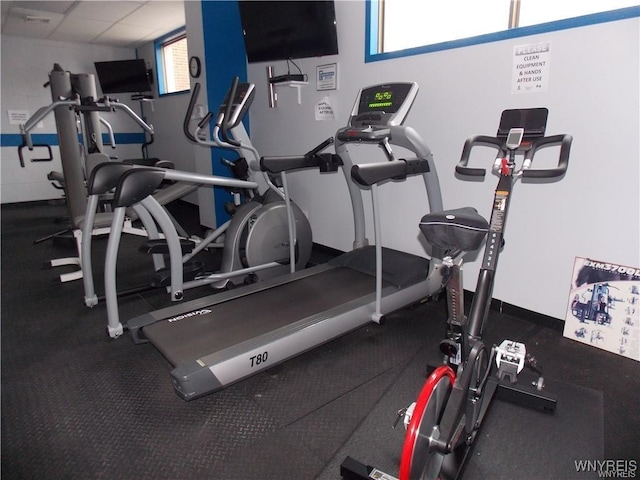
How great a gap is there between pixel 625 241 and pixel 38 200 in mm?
8522

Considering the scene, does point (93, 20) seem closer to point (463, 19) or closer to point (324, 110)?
point (324, 110)

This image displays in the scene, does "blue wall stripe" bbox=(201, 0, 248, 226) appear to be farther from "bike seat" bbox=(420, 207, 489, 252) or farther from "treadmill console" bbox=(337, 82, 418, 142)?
"bike seat" bbox=(420, 207, 489, 252)

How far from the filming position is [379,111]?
7.82 feet

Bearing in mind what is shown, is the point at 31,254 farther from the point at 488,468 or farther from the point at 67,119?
the point at 488,468

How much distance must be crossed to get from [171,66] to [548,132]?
6.66 m

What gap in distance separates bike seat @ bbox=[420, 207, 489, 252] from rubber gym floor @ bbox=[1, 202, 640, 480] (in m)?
0.80

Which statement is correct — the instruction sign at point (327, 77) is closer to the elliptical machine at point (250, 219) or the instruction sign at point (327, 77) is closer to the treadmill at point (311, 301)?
the elliptical machine at point (250, 219)

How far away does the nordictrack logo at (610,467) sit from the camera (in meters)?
1.40

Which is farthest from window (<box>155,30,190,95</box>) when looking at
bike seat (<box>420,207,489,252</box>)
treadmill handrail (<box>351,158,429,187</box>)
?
bike seat (<box>420,207,489,252</box>)

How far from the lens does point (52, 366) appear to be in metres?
2.13

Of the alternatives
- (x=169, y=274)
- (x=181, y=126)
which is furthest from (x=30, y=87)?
(x=169, y=274)

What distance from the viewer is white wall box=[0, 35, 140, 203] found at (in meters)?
6.74

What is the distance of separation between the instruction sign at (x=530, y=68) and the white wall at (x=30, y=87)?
7.65 metres

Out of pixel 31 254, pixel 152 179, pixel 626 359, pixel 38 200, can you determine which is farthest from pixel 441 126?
pixel 38 200
